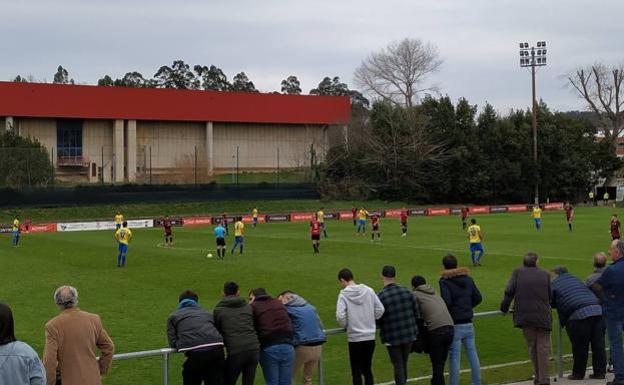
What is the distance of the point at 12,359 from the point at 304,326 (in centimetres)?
383

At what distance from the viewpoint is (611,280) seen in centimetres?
970

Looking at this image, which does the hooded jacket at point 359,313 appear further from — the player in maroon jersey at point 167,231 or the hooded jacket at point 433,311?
the player in maroon jersey at point 167,231

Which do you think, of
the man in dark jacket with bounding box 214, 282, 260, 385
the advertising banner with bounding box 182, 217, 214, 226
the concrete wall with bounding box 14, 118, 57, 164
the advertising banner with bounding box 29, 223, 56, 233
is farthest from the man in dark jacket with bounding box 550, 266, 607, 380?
the concrete wall with bounding box 14, 118, 57, 164

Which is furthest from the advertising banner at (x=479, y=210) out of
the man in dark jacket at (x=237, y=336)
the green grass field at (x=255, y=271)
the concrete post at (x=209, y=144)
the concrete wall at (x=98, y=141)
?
the man in dark jacket at (x=237, y=336)

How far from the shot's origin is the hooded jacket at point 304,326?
8.80m

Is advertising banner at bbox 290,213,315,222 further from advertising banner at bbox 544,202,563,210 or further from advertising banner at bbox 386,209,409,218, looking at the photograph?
advertising banner at bbox 544,202,563,210

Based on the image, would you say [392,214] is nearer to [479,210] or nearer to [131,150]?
[479,210]

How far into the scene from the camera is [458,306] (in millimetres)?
9492

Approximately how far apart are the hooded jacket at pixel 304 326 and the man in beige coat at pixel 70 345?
256 centimetres

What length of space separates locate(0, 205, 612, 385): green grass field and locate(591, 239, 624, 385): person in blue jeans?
1515 mm

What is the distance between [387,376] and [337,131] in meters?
73.6

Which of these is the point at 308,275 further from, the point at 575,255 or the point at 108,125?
the point at 108,125

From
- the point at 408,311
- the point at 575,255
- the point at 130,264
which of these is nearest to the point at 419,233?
the point at 575,255

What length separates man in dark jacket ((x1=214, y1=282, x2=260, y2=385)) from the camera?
322 inches
